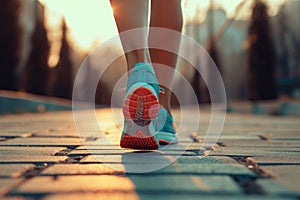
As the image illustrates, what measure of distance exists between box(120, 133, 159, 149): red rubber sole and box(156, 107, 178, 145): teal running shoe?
1.10ft

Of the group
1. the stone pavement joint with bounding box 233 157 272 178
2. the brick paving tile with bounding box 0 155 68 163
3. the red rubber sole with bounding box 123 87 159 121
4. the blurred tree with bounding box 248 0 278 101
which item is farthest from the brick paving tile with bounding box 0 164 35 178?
the blurred tree with bounding box 248 0 278 101

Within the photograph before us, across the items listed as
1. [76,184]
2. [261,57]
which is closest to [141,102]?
[76,184]

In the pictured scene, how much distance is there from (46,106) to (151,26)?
10.7 m

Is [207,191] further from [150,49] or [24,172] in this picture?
[150,49]

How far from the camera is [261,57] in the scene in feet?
73.7

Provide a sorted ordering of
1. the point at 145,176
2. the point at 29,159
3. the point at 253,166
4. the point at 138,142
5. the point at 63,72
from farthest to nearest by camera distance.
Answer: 1. the point at 63,72
2. the point at 138,142
3. the point at 29,159
4. the point at 253,166
5. the point at 145,176

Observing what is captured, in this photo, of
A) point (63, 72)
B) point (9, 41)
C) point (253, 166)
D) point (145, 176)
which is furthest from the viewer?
point (63, 72)

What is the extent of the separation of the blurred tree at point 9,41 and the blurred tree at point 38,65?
4303 millimetres

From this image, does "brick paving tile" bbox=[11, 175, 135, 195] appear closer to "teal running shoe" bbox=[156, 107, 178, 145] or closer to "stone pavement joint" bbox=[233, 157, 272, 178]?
"stone pavement joint" bbox=[233, 157, 272, 178]

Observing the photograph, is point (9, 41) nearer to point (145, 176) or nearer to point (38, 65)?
point (38, 65)

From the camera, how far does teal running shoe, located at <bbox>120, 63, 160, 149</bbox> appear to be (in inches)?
72.0

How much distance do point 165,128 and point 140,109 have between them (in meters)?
0.65

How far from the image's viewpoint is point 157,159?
1.83 metres

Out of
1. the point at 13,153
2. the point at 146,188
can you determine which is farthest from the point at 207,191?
the point at 13,153
